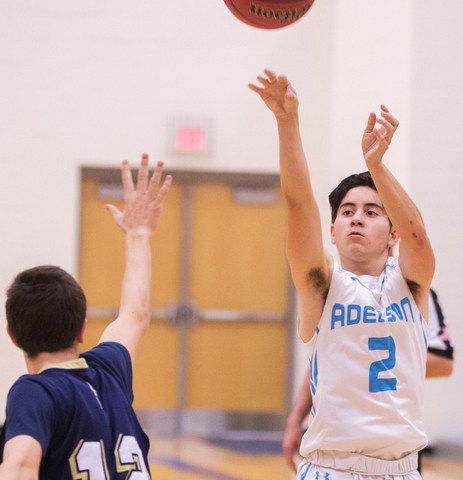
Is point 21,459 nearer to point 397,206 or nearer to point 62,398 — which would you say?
point 62,398

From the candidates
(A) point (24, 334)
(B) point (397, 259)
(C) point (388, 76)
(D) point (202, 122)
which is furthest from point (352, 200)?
(D) point (202, 122)

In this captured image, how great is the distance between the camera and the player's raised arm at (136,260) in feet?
9.30

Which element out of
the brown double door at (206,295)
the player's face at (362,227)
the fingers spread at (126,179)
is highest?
the fingers spread at (126,179)

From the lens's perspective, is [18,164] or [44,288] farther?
[18,164]

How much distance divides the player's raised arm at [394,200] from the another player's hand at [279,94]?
284mm

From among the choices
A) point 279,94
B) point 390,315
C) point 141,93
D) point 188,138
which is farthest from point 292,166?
point 141,93

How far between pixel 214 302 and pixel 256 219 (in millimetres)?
1047

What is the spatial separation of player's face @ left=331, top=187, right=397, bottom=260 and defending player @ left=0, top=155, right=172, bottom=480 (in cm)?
95

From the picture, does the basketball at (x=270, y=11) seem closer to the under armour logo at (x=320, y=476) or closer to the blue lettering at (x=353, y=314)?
the blue lettering at (x=353, y=314)

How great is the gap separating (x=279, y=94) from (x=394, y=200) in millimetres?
525

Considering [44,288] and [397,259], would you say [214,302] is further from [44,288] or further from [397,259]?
[44,288]

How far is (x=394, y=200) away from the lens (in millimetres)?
2959

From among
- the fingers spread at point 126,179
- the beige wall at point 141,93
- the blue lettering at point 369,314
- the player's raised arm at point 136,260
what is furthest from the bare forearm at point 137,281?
the beige wall at point 141,93

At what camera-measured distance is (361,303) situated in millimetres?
2986
